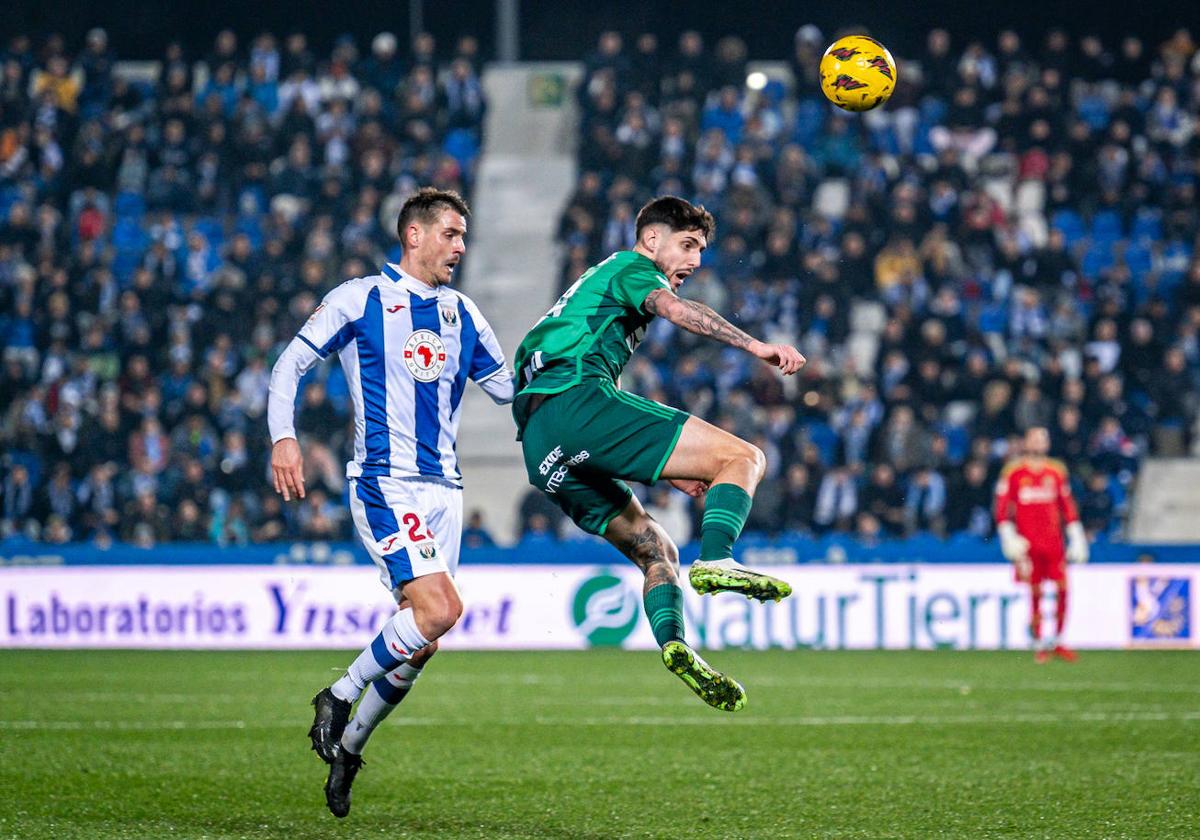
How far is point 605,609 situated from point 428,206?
9149 millimetres

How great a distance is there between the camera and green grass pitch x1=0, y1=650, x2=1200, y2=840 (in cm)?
632

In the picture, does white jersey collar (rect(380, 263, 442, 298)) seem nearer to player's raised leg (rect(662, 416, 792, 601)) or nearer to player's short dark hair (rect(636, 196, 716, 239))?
player's short dark hair (rect(636, 196, 716, 239))

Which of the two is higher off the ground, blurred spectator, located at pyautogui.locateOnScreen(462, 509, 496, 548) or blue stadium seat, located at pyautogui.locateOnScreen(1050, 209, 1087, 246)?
blue stadium seat, located at pyautogui.locateOnScreen(1050, 209, 1087, 246)

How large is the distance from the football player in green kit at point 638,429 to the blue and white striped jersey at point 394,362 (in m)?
0.46

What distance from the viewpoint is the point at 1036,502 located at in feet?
47.6

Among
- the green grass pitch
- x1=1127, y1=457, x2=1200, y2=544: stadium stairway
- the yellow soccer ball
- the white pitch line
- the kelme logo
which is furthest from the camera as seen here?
x1=1127, y1=457, x2=1200, y2=544: stadium stairway

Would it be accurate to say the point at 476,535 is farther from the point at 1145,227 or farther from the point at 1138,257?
the point at 1145,227

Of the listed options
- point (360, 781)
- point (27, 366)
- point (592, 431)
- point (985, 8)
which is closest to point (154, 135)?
point (27, 366)

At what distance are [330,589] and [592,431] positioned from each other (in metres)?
9.87

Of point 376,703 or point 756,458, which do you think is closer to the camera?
point 756,458

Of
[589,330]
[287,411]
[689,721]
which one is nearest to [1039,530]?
[689,721]

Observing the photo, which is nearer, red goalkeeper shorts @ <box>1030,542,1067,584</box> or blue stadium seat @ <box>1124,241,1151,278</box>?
red goalkeeper shorts @ <box>1030,542,1067,584</box>

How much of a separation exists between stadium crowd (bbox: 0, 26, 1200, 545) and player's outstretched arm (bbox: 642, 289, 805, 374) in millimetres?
10901

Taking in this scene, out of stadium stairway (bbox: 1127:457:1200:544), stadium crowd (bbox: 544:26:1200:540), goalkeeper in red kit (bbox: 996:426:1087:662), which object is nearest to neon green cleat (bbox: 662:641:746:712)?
goalkeeper in red kit (bbox: 996:426:1087:662)
